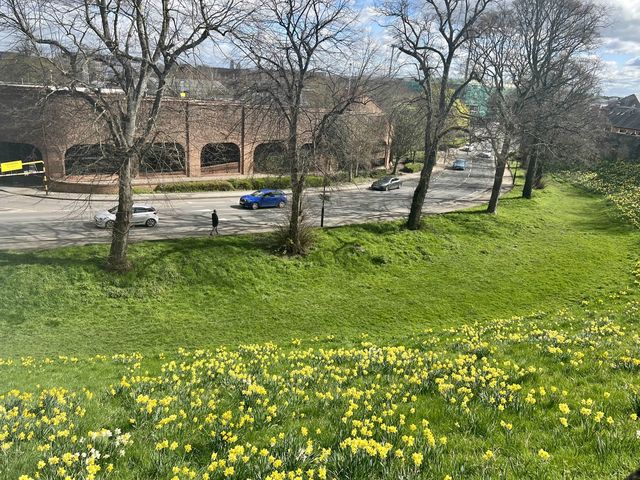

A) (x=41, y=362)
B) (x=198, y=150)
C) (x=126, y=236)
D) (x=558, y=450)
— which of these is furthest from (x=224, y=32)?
(x=198, y=150)

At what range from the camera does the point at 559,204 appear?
128ft

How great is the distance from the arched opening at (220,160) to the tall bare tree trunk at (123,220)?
23805mm

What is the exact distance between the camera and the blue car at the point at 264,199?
103 feet

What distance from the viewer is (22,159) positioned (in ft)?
115

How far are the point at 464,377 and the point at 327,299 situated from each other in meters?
12.0

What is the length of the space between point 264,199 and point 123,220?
14870mm

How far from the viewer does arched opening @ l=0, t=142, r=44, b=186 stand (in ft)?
113

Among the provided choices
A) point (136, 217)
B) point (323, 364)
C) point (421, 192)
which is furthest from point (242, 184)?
point (323, 364)

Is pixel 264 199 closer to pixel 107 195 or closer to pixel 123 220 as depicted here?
pixel 107 195

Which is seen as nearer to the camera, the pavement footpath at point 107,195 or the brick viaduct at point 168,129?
the brick viaduct at point 168,129

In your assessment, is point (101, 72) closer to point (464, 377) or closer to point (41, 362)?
point (41, 362)

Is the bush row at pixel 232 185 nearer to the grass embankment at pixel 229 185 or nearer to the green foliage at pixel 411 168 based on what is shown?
the grass embankment at pixel 229 185

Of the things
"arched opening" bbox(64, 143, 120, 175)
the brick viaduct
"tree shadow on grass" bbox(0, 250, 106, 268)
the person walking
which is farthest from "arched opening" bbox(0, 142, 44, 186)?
"tree shadow on grass" bbox(0, 250, 106, 268)

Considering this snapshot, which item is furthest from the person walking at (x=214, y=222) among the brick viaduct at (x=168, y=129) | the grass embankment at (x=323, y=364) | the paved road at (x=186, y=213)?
the brick viaduct at (x=168, y=129)
